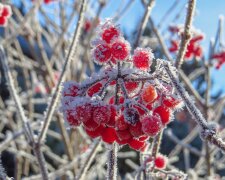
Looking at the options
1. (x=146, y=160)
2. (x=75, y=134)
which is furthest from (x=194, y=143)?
(x=146, y=160)

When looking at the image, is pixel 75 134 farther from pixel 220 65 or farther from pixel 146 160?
pixel 146 160

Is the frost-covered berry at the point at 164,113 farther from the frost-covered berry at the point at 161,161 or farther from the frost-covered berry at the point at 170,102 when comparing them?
the frost-covered berry at the point at 161,161

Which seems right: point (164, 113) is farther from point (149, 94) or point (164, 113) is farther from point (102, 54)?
point (102, 54)

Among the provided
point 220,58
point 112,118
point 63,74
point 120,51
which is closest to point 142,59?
point 120,51

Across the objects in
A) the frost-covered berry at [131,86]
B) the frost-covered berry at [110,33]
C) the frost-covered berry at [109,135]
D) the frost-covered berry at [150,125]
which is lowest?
the frost-covered berry at [109,135]

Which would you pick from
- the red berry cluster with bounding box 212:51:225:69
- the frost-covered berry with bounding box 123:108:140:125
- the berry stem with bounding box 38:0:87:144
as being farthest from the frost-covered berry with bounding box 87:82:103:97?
the red berry cluster with bounding box 212:51:225:69

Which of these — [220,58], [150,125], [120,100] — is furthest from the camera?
[220,58]

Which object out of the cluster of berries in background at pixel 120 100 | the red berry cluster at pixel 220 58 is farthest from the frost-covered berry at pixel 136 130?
the red berry cluster at pixel 220 58
